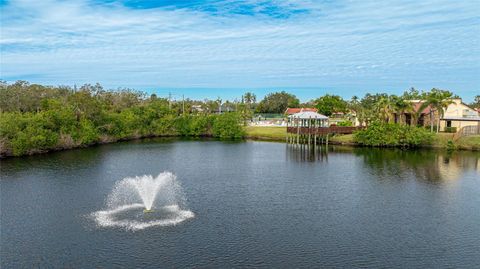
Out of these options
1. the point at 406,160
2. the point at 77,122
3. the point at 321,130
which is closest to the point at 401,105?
the point at 321,130

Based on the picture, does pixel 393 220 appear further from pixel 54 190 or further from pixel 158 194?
pixel 54 190

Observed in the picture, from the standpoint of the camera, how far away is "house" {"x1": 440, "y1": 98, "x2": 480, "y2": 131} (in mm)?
69750

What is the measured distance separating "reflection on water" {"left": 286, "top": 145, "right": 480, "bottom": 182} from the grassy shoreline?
9.15 ft

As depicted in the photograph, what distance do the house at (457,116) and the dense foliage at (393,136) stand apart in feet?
26.4

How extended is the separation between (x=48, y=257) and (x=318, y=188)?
23.1 meters

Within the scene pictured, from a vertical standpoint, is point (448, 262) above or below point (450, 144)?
below

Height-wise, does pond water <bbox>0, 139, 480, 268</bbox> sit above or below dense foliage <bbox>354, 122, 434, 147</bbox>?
below

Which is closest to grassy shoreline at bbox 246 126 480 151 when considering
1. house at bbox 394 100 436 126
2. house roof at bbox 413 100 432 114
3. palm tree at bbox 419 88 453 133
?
palm tree at bbox 419 88 453 133

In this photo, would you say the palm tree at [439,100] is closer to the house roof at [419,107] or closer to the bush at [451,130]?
the bush at [451,130]

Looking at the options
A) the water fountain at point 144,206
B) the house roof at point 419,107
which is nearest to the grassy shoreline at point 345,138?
the house roof at point 419,107

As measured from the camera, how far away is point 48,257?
2231 centimetres

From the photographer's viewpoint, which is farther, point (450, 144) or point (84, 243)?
point (450, 144)

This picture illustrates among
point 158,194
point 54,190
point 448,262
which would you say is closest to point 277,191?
point 158,194

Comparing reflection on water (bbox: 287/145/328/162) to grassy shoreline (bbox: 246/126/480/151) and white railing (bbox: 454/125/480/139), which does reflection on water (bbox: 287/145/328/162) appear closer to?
grassy shoreline (bbox: 246/126/480/151)
